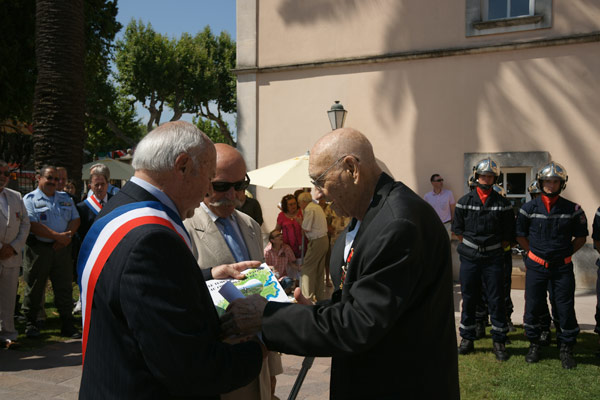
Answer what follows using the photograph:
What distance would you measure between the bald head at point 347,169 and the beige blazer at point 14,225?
505cm

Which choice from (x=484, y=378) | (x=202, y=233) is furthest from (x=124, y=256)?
(x=484, y=378)

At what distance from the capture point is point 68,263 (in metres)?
6.92

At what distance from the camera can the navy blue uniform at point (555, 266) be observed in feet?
19.1

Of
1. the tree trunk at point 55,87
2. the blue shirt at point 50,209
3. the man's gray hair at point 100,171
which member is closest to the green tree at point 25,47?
the tree trunk at point 55,87

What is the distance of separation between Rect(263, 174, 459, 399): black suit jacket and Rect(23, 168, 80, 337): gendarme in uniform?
5579mm

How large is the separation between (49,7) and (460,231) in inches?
298

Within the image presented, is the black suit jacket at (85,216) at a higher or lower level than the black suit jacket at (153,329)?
lower

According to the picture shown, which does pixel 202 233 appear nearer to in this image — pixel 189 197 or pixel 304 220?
pixel 189 197

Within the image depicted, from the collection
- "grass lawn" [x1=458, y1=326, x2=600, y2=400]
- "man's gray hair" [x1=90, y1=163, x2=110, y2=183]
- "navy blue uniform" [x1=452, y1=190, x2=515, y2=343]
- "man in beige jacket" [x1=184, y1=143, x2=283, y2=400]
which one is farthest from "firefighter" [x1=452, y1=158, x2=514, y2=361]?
"man's gray hair" [x1=90, y1=163, x2=110, y2=183]

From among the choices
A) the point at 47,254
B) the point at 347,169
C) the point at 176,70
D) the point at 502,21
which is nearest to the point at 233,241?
the point at 347,169

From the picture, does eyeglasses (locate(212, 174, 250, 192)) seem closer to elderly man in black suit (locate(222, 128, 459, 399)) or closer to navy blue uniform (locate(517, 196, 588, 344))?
elderly man in black suit (locate(222, 128, 459, 399))

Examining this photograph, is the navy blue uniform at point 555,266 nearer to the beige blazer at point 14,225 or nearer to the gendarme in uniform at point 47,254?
the gendarme in uniform at point 47,254

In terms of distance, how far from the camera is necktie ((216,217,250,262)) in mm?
3002

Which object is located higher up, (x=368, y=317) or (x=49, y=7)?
(x=49, y=7)
